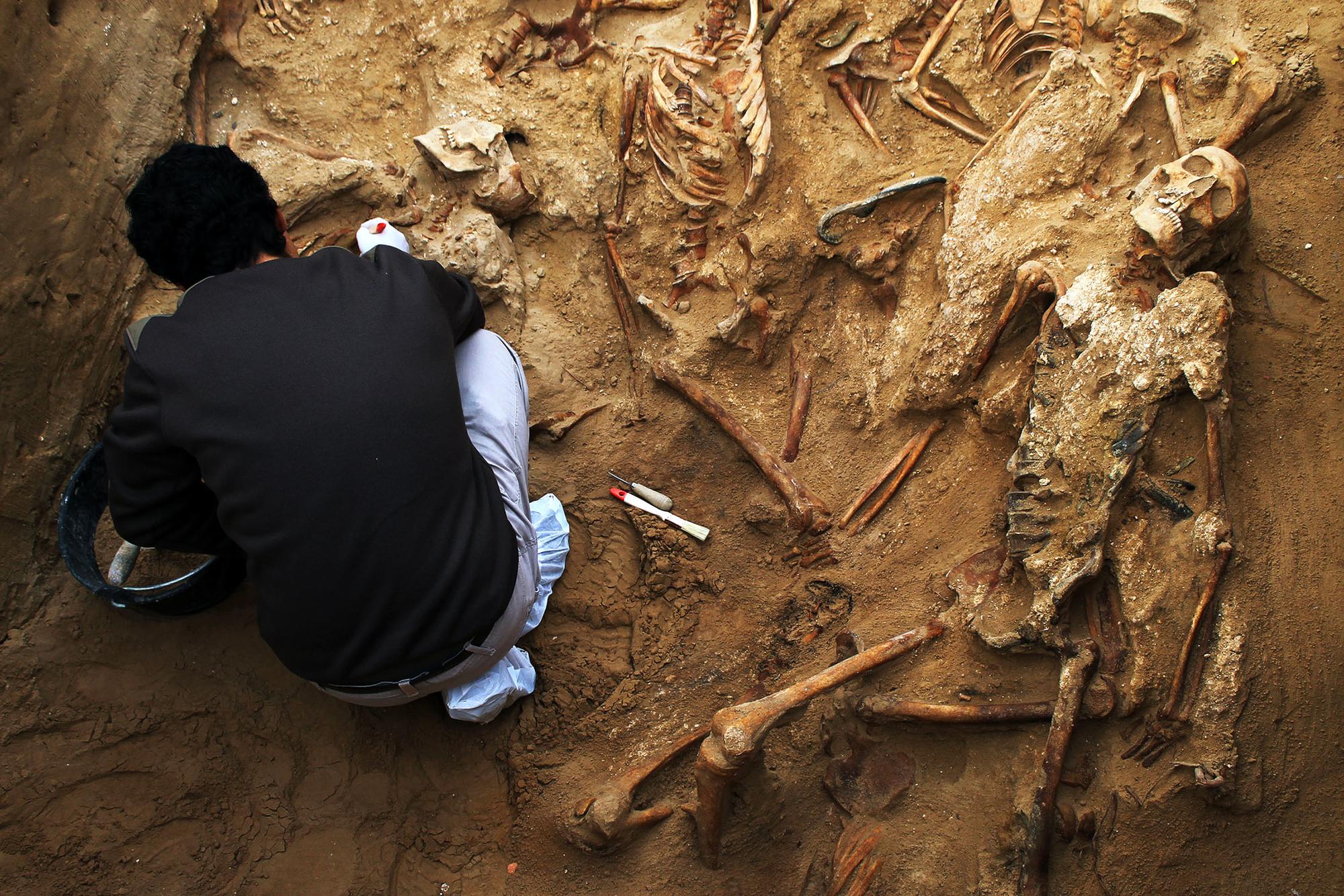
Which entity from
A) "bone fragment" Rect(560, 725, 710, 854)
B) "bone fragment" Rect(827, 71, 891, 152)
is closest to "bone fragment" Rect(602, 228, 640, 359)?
"bone fragment" Rect(827, 71, 891, 152)

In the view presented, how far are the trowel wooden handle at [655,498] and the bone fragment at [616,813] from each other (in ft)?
3.10

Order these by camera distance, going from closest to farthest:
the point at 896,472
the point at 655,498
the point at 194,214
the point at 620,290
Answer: the point at 194,214 → the point at 896,472 → the point at 655,498 → the point at 620,290

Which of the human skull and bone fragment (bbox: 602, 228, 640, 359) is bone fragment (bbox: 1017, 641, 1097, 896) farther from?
bone fragment (bbox: 602, 228, 640, 359)

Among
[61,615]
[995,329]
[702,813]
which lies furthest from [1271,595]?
[61,615]

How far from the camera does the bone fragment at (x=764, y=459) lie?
315 cm

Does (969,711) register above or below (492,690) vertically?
above

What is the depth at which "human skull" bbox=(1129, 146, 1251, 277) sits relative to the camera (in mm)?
2275

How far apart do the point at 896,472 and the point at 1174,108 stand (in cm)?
152

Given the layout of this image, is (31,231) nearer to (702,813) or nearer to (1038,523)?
(702,813)

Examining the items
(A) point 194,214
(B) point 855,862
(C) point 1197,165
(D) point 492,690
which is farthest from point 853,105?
(B) point 855,862

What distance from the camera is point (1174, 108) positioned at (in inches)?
103

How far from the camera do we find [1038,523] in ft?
8.36

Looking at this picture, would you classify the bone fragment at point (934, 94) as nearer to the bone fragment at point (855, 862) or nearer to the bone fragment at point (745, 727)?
the bone fragment at point (745, 727)

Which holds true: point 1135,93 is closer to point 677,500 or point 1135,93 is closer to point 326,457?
point 677,500
